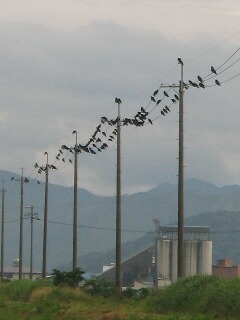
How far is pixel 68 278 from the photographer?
5916 cm

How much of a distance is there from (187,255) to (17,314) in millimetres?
68207

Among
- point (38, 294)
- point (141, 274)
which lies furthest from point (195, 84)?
point (141, 274)

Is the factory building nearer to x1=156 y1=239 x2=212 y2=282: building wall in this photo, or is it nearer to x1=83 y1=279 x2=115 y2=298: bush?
x1=156 y1=239 x2=212 y2=282: building wall

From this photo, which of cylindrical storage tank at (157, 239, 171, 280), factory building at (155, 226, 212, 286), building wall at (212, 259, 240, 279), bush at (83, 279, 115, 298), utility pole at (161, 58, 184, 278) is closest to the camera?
utility pole at (161, 58, 184, 278)

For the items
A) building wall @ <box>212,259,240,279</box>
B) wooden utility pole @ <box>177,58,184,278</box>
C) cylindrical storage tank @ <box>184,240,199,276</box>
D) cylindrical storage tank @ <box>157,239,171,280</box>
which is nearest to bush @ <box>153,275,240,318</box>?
wooden utility pole @ <box>177,58,184,278</box>

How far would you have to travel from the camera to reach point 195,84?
45.2 meters

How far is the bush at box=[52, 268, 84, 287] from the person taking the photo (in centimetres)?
5859

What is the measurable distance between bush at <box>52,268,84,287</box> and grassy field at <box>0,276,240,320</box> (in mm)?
700

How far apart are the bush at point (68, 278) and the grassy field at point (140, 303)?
0.70 metres

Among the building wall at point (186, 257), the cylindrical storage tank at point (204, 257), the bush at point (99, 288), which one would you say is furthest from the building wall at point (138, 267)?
the bush at point (99, 288)

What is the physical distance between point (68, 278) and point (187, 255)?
57.7 m

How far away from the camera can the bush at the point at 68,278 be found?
192ft

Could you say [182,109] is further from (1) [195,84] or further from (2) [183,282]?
(2) [183,282]

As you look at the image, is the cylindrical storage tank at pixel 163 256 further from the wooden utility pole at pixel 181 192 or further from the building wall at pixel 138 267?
the wooden utility pole at pixel 181 192
